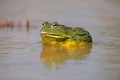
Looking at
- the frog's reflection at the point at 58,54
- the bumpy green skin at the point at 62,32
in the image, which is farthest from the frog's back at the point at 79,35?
the frog's reflection at the point at 58,54

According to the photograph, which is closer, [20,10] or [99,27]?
[99,27]

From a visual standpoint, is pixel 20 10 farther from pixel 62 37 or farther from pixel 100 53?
pixel 100 53

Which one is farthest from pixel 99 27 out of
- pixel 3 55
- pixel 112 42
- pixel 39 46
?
pixel 3 55

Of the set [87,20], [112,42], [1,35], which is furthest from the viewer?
[87,20]

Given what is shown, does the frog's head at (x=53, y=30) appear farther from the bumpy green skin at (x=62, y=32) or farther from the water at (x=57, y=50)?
the water at (x=57, y=50)

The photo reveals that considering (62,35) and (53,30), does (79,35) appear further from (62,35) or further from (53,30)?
(53,30)

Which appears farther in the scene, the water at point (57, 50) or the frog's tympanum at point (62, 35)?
the frog's tympanum at point (62, 35)

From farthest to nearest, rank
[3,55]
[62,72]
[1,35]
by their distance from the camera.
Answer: [1,35], [3,55], [62,72]

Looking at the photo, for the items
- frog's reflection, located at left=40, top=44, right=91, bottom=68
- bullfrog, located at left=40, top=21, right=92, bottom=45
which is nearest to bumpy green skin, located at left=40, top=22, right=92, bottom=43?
bullfrog, located at left=40, top=21, right=92, bottom=45

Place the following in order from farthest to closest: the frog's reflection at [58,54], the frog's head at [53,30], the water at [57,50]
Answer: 1. the frog's head at [53,30]
2. the frog's reflection at [58,54]
3. the water at [57,50]
